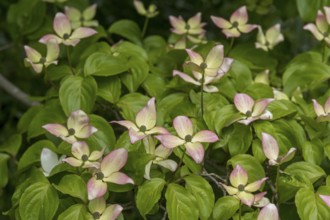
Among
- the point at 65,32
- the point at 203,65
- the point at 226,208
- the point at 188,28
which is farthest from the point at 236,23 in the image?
the point at 226,208

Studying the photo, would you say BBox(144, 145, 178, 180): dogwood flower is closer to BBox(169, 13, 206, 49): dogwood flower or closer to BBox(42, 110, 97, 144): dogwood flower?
BBox(42, 110, 97, 144): dogwood flower

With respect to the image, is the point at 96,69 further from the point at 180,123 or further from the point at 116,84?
the point at 180,123

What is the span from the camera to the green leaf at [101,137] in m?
1.23

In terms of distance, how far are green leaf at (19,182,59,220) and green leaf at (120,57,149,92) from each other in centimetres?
31


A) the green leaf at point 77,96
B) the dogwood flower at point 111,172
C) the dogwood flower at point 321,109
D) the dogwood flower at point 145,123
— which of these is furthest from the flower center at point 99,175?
the dogwood flower at point 321,109

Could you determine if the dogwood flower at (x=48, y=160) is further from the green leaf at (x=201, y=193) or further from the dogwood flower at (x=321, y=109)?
the dogwood flower at (x=321, y=109)

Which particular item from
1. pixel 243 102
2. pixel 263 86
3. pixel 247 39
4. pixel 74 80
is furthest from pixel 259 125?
pixel 247 39

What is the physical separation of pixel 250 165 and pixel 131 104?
28cm

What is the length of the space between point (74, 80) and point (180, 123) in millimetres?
275

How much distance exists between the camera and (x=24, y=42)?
1697mm

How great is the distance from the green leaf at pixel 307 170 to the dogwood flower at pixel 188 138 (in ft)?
0.51

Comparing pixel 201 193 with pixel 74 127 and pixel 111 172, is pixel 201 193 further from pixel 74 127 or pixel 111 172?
pixel 74 127

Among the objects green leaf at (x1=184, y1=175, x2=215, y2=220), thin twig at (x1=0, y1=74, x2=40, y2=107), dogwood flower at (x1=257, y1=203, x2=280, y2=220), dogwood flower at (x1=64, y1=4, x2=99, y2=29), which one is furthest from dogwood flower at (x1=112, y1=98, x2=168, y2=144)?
thin twig at (x1=0, y1=74, x2=40, y2=107)

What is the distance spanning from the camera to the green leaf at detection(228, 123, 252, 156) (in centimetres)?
121
